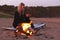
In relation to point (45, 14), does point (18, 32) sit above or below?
above

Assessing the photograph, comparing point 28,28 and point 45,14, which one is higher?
point 28,28

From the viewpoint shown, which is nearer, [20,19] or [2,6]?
[20,19]

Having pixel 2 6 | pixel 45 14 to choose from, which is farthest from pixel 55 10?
pixel 2 6

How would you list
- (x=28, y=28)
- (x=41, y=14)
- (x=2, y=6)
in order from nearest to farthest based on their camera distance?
(x=28, y=28), (x=41, y=14), (x=2, y=6)

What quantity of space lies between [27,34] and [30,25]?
25cm

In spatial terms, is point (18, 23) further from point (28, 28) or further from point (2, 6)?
point (2, 6)

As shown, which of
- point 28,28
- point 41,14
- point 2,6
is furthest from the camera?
point 2,6

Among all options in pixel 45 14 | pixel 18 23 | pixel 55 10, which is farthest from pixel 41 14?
pixel 18 23

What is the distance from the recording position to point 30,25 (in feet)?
23.0

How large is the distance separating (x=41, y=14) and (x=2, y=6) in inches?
169

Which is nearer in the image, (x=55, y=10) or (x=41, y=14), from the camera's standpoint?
(x=41, y=14)

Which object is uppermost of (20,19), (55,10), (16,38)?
(20,19)

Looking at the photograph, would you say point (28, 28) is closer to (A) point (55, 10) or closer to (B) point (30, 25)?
(B) point (30, 25)

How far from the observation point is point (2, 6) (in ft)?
83.0
